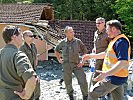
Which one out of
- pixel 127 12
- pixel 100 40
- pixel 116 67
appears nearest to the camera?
pixel 116 67

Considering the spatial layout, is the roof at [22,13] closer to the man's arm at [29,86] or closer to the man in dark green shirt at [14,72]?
the man in dark green shirt at [14,72]

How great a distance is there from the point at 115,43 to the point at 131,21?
1614 centimetres

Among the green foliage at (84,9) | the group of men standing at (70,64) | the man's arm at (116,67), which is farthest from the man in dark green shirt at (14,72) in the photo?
the green foliage at (84,9)

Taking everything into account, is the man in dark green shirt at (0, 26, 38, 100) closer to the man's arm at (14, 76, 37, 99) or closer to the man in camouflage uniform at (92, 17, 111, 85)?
the man's arm at (14, 76, 37, 99)

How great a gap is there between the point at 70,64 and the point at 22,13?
32.7 feet

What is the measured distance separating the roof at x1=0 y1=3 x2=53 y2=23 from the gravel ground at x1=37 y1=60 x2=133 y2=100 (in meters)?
2.95

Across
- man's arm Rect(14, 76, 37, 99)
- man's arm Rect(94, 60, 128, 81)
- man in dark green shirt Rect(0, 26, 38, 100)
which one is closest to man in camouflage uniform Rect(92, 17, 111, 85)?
man's arm Rect(94, 60, 128, 81)

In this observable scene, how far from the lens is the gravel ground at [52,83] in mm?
8569

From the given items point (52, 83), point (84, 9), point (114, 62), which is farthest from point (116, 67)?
point (84, 9)

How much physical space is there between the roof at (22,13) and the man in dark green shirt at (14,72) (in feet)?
38.1

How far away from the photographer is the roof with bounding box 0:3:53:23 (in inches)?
629

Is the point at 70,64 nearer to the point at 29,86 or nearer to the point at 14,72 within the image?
the point at 14,72

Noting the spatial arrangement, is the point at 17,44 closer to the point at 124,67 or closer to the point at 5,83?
the point at 5,83

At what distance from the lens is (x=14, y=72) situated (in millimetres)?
4066
